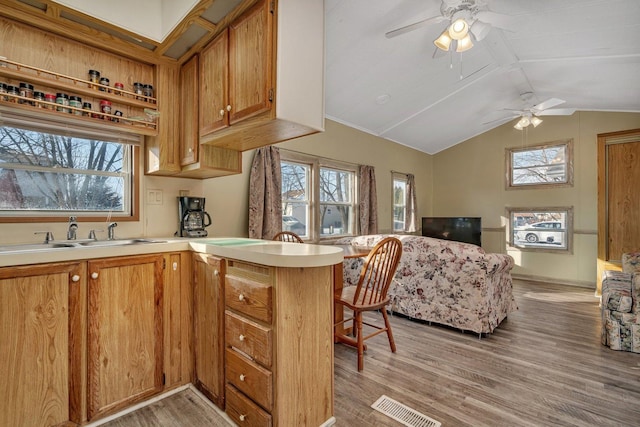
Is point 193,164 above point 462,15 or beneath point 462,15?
beneath

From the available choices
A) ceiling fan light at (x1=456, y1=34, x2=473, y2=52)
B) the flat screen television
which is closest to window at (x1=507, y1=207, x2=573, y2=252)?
the flat screen television

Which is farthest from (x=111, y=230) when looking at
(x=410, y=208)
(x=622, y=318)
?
(x=410, y=208)

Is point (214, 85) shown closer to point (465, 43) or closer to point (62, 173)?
point (62, 173)

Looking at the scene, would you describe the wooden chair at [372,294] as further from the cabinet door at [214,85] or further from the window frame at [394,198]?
the window frame at [394,198]

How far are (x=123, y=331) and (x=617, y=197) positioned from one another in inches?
253

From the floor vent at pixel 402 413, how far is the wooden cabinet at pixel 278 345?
39cm

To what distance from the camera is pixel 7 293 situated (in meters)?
1.42

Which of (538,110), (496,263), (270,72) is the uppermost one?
(538,110)

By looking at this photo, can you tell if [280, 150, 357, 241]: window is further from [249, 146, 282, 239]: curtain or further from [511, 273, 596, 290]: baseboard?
[511, 273, 596, 290]: baseboard

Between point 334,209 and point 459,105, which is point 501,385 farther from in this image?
point 459,105

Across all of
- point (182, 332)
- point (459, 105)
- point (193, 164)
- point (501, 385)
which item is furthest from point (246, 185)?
point (459, 105)

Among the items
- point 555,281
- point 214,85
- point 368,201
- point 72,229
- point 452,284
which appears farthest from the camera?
point 555,281

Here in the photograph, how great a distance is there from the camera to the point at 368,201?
521 centimetres

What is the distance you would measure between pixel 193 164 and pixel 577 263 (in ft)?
21.2
